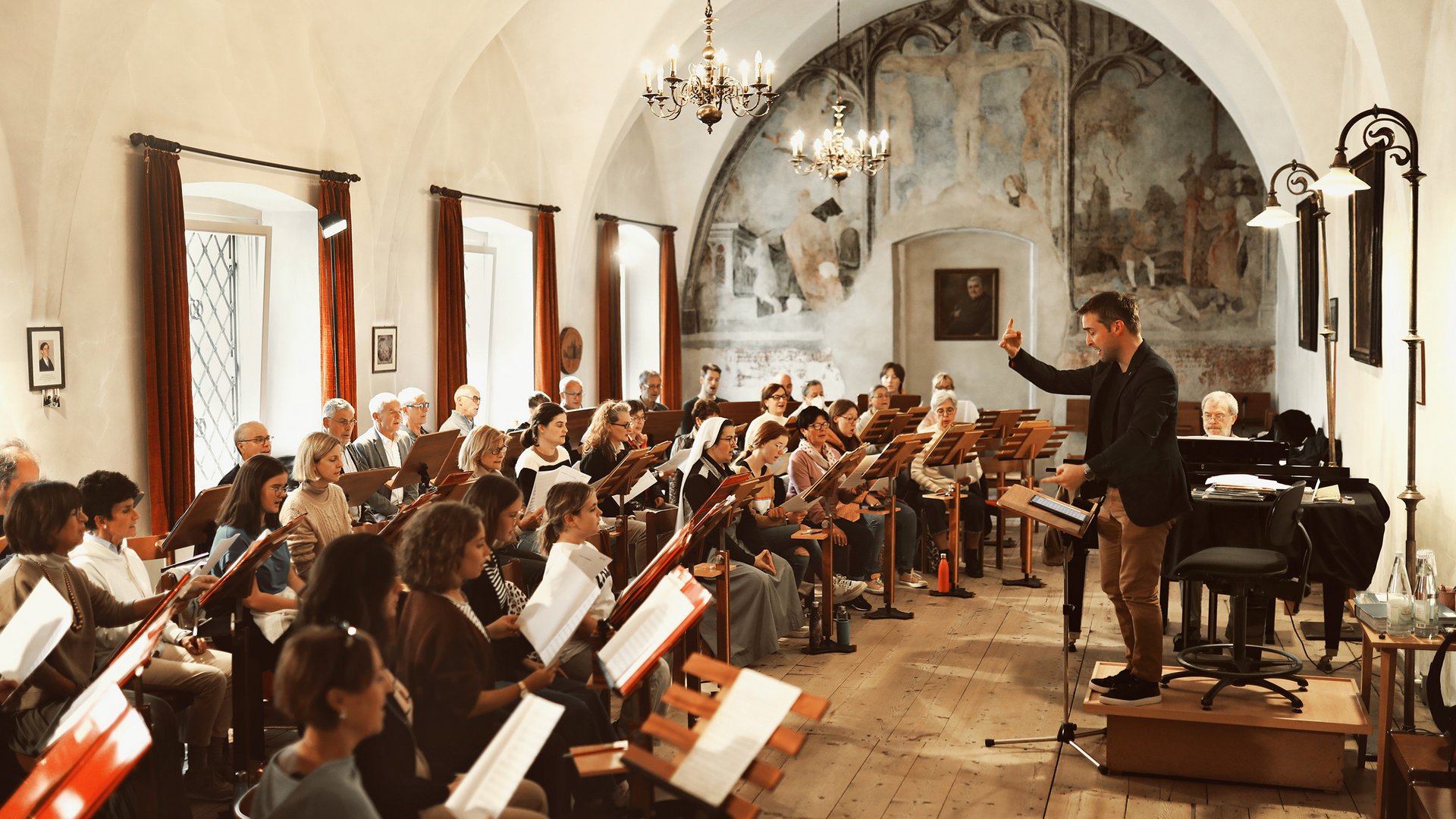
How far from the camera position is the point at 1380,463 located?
7309mm

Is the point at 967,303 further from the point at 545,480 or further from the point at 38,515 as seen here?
the point at 38,515

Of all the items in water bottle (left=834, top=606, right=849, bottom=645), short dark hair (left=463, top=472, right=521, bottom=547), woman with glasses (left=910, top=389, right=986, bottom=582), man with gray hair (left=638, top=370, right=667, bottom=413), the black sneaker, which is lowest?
water bottle (left=834, top=606, right=849, bottom=645)

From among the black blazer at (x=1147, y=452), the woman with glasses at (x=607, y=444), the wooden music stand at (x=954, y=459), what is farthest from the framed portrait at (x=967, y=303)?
the black blazer at (x=1147, y=452)

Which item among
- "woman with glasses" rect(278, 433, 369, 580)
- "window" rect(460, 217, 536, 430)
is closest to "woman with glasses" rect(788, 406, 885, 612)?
"woman with glasses" rect(278, 433, 369, 580)

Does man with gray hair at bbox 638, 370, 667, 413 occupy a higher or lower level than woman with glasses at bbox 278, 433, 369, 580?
higher

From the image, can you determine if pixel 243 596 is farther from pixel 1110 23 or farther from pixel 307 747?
pixel 1110 23

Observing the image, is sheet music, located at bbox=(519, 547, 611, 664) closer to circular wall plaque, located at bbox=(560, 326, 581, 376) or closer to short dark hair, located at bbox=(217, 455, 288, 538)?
short dark hair, located at bbox=(217, 455, 288, 538)

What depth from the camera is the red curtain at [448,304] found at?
10477 millimetres

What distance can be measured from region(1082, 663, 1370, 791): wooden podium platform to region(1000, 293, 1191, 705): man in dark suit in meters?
0.12

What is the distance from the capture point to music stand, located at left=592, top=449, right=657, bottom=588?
6.38 meters

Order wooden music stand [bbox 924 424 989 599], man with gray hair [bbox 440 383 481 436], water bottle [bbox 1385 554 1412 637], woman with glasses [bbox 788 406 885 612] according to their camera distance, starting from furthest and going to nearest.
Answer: man with gray hair [bbox 440 383 481 436], wooden music stand [bbox 924 424 989 599], woman with glasses [bbox 788 406 885 612], water bottle [bbox 1385 554 1412 637]

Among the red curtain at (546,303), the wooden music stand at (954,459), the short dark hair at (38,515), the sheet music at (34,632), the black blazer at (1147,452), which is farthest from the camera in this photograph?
the red curtain at (546,303)

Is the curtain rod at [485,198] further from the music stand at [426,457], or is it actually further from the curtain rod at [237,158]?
the music stand at [426,457]

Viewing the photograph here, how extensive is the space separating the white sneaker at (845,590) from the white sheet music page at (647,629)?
3873 millimetres
